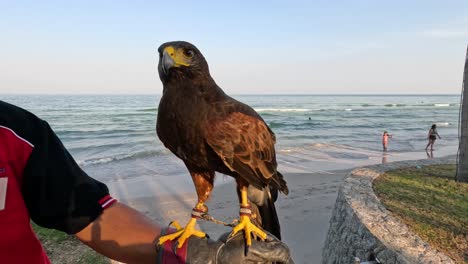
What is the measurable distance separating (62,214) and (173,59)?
108cm

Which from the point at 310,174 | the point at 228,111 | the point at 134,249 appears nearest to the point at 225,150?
the point at 228,111

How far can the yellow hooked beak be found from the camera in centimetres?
212

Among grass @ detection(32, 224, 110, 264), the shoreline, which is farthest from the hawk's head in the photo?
grass @ detection(32, 224, 110, 264)

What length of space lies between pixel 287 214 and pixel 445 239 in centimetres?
→ 466

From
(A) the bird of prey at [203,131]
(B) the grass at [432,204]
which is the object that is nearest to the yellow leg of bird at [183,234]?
(A) the bird of prey at [203,131]

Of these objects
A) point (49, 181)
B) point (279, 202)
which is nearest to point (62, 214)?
point (49, 181)

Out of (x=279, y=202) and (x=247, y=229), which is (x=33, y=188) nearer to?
(x=247, y=229)

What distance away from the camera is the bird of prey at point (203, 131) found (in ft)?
6.87

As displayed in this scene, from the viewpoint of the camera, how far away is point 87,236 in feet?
6.01

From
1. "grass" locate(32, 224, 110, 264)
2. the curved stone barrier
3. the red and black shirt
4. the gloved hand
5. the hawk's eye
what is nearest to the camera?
the red and black shirt

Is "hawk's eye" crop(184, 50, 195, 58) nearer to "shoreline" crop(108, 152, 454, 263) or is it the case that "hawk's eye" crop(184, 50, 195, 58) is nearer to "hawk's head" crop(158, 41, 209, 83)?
"hawk's head" crop(158, 41, 209, 83)

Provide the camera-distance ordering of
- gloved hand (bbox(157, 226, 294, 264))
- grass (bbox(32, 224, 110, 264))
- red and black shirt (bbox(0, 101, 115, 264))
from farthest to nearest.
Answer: grass (bbox(32, 224, 110, 264)), gloved hand (bbox(157, 226, 294, 264)), red and black shirt (bbox(0, 101, 115, 264))

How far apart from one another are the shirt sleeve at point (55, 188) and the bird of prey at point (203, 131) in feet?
1.47

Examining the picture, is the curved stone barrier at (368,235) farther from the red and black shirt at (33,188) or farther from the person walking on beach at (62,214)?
the red and black shirt at (33,188)
